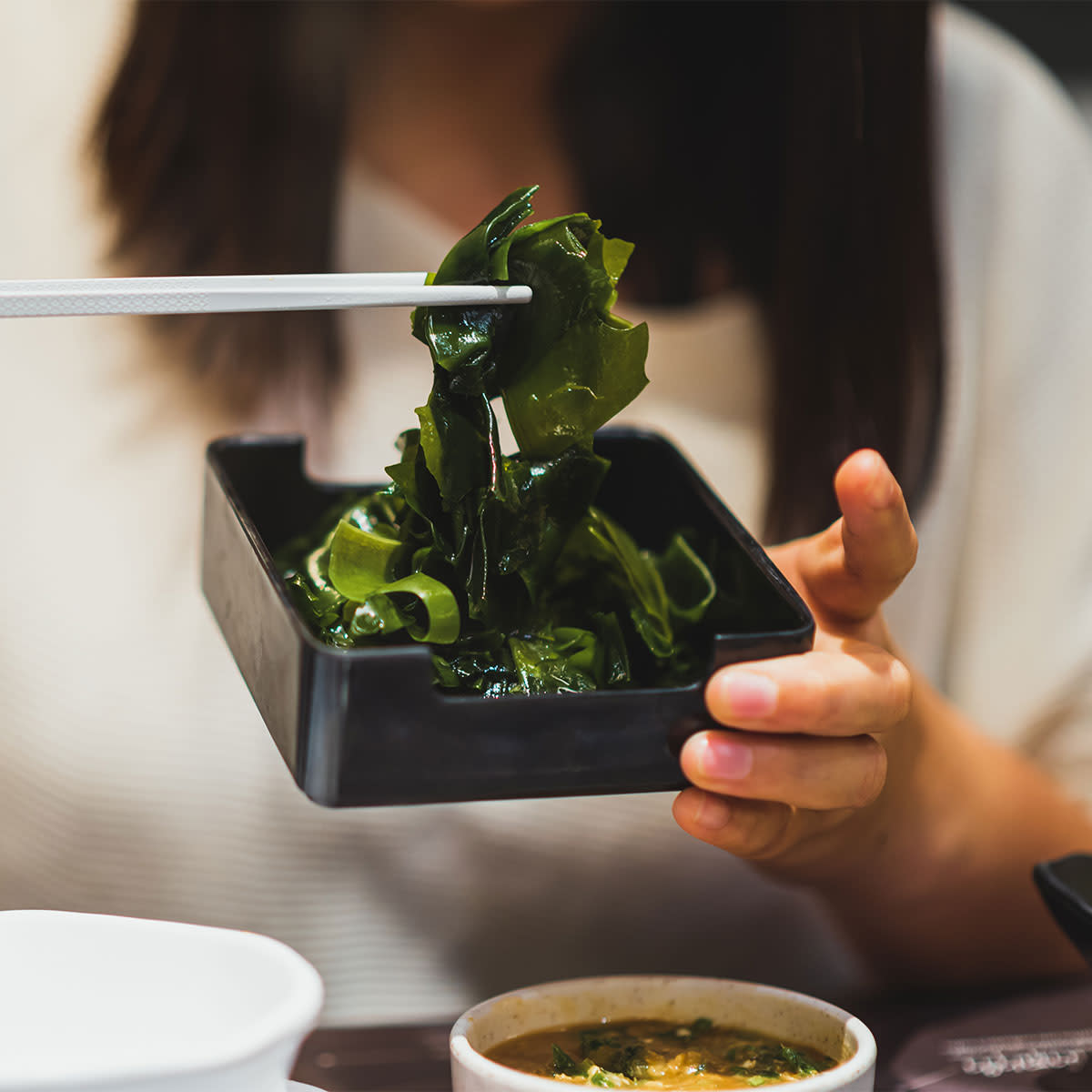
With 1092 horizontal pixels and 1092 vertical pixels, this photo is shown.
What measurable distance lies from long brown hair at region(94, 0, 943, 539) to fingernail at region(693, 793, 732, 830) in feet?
2.03

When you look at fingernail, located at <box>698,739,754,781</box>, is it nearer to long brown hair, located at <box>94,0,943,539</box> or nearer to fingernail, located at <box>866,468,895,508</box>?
fingernail, located at <box>866,468,895,508</box>

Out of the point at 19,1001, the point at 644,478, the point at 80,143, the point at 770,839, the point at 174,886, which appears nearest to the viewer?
the point at 19,1001

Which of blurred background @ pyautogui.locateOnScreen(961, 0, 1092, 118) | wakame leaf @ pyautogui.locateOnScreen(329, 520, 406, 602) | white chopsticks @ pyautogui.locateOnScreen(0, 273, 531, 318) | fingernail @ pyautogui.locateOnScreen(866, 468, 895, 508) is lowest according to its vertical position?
wakame leaf @ pyautogui.locateOnScreen(329, 520, 406, 602)

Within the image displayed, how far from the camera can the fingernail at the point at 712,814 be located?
58 centimetres

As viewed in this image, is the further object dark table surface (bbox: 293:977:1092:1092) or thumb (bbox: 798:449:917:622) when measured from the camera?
dark table surface (bbox: 293:977:1092:1092)

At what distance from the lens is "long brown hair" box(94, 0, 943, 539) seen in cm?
119

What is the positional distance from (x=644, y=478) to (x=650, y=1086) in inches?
13.3

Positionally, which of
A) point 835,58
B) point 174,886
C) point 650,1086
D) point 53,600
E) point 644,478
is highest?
point 835,58

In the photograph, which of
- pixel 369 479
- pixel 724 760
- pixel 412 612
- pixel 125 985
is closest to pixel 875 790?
pixel 724 760

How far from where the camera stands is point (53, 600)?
1.12m

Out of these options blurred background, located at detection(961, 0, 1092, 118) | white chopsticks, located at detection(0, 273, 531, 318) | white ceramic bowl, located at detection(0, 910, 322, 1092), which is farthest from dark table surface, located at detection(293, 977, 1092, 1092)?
blurred background, located at detection(961, 0, 1092, 118)

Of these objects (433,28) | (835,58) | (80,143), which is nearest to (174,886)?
(80,143)

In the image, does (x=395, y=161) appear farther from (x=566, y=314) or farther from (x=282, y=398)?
(x=566, y=314)

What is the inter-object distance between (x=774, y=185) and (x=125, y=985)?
100 centimetres
